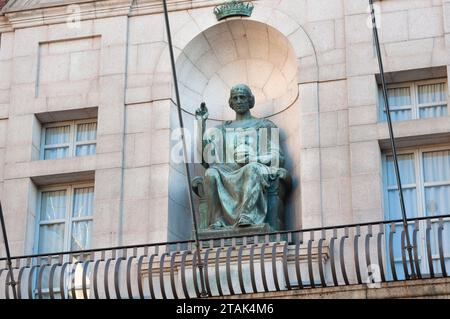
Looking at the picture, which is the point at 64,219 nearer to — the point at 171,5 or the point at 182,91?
the point at 182,91

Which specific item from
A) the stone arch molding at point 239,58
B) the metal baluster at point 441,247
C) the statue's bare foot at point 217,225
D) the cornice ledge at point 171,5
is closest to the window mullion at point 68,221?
the stone arch molding at point 239,58

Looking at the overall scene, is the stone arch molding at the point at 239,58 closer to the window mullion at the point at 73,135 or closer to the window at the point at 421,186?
the window mullion at the point at 73,135

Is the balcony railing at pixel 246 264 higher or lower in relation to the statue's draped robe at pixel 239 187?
lower

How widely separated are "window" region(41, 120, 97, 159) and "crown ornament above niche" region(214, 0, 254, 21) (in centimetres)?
274

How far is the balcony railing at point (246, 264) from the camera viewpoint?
69.2 ft

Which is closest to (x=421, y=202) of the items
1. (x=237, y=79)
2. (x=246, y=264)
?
(x=246, y=264)

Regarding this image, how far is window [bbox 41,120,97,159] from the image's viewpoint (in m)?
25.0

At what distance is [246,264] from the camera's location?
878 inches

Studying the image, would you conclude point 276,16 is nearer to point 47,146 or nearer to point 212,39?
point 212,39

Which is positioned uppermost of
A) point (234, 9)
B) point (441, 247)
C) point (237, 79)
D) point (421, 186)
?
point (234, 9)

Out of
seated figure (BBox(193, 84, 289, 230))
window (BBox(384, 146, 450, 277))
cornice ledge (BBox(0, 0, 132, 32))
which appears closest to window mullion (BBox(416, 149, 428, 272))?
window (BBox(384, 146, 450, 277))

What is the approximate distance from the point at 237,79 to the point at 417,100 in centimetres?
340

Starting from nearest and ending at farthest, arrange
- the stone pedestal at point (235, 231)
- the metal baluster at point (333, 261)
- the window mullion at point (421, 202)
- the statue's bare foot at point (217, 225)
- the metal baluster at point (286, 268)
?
the metal baluster at point (333, 261), the metal baluster at point (286, 268), the window mullion at point (421, 202), the stone pedestal at point (235, 231), the statue's bare foot at point (217, 225)

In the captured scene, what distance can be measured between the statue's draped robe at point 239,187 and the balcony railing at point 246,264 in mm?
506
